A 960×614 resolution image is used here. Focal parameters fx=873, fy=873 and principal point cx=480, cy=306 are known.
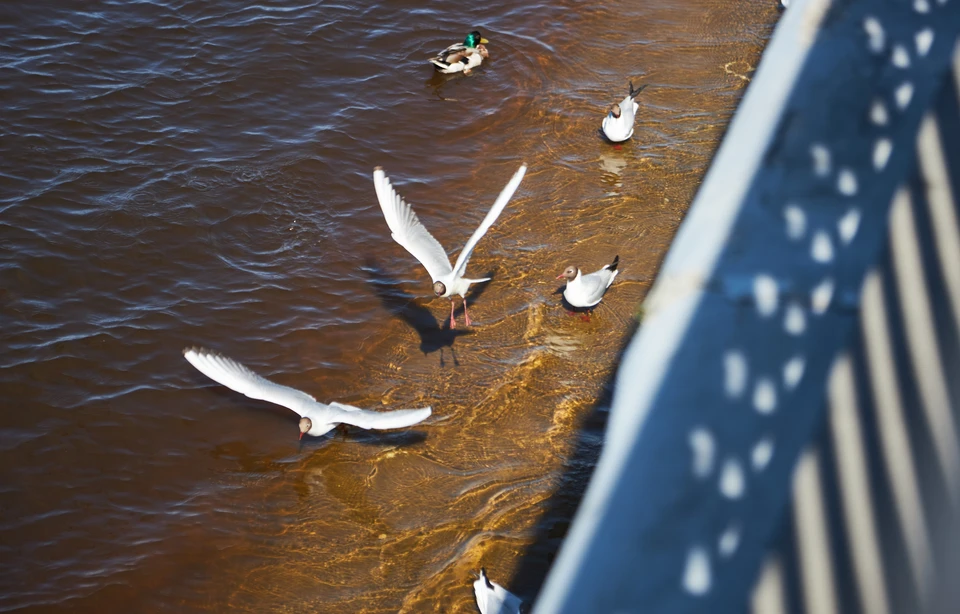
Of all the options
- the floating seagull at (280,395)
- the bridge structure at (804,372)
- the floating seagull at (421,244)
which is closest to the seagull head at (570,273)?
the floating seagull at (421,244)

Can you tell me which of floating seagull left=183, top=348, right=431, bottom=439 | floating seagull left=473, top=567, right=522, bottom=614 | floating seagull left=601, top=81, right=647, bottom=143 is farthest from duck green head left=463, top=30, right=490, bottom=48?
floating seagull left=473, top=567, right=522, bottom=614

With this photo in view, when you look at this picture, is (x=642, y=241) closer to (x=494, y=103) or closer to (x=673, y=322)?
(x=494, y=103)

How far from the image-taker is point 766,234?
1424 mm

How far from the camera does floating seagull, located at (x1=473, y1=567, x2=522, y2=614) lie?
17.1 ft

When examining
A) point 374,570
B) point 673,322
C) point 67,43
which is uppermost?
point 673,322

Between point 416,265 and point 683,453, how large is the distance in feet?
25.6

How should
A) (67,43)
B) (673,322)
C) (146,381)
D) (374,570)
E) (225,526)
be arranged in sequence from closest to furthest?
1. (673,322)
2. (374,570)
3. (225,526)
4. (146,381)
5. (67,43)

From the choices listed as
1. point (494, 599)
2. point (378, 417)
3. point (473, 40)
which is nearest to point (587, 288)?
point (378, 417)

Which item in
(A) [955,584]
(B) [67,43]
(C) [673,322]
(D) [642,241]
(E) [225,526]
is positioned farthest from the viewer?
(B) [67,43]

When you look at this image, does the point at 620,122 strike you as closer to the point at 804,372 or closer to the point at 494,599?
the point at 494,599

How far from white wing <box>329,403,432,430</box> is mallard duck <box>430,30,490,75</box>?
6254 mm

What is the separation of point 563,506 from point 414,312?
282cm

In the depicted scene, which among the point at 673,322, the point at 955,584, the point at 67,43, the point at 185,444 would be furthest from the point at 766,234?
the point at 67,43

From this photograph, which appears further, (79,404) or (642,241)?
(642,241)
